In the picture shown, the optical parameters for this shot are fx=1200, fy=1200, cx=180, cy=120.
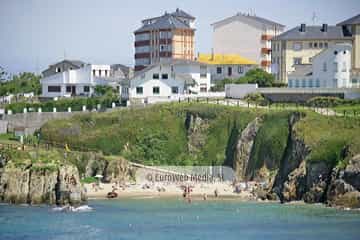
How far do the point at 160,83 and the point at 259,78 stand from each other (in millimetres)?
10935

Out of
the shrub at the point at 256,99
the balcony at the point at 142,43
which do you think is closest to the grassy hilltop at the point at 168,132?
the shrub at the point at 256,99

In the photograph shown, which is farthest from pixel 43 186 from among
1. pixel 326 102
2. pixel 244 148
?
pixel 326 102

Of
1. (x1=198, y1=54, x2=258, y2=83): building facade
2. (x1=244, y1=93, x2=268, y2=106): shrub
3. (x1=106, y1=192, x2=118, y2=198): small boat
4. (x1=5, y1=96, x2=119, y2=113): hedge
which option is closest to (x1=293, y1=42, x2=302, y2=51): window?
(x1=198, y1=54, x2=258, y2=83): building facade

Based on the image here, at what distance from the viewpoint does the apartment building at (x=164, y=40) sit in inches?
5541

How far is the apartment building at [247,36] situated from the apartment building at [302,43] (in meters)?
10.0

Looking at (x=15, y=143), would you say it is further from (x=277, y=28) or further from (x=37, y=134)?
(x=277, y=28)

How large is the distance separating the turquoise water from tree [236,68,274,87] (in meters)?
34.6

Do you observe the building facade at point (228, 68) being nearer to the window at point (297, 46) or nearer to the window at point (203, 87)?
the window at point (297, 46)

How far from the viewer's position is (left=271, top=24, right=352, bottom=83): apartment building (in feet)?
427

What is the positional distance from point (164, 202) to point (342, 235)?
1921 cm

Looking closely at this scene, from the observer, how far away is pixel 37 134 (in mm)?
111500

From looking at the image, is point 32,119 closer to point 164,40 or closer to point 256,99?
point 256,99

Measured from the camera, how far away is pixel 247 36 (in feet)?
477

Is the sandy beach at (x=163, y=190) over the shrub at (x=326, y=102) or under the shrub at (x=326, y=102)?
under
